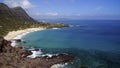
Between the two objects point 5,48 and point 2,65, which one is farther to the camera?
point 5,48

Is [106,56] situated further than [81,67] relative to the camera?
Yes

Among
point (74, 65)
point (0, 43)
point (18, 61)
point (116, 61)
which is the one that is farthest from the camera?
point (0, 43)

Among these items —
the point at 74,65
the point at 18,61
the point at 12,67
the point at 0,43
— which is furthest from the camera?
the point at 0,43

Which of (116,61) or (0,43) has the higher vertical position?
(0,43)

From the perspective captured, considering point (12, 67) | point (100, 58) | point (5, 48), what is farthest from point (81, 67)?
point (5, 48)

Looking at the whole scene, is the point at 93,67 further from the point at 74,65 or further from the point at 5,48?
the point at 5,48

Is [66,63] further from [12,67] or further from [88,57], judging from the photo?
[12,67]

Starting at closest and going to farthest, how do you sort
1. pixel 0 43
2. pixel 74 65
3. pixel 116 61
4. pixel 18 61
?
pixel 18 61 < pixel 74 65 < pixel 116 61 < pixel 0 43

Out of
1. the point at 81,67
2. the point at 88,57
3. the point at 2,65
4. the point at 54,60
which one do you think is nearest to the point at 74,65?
the point at 81,67
